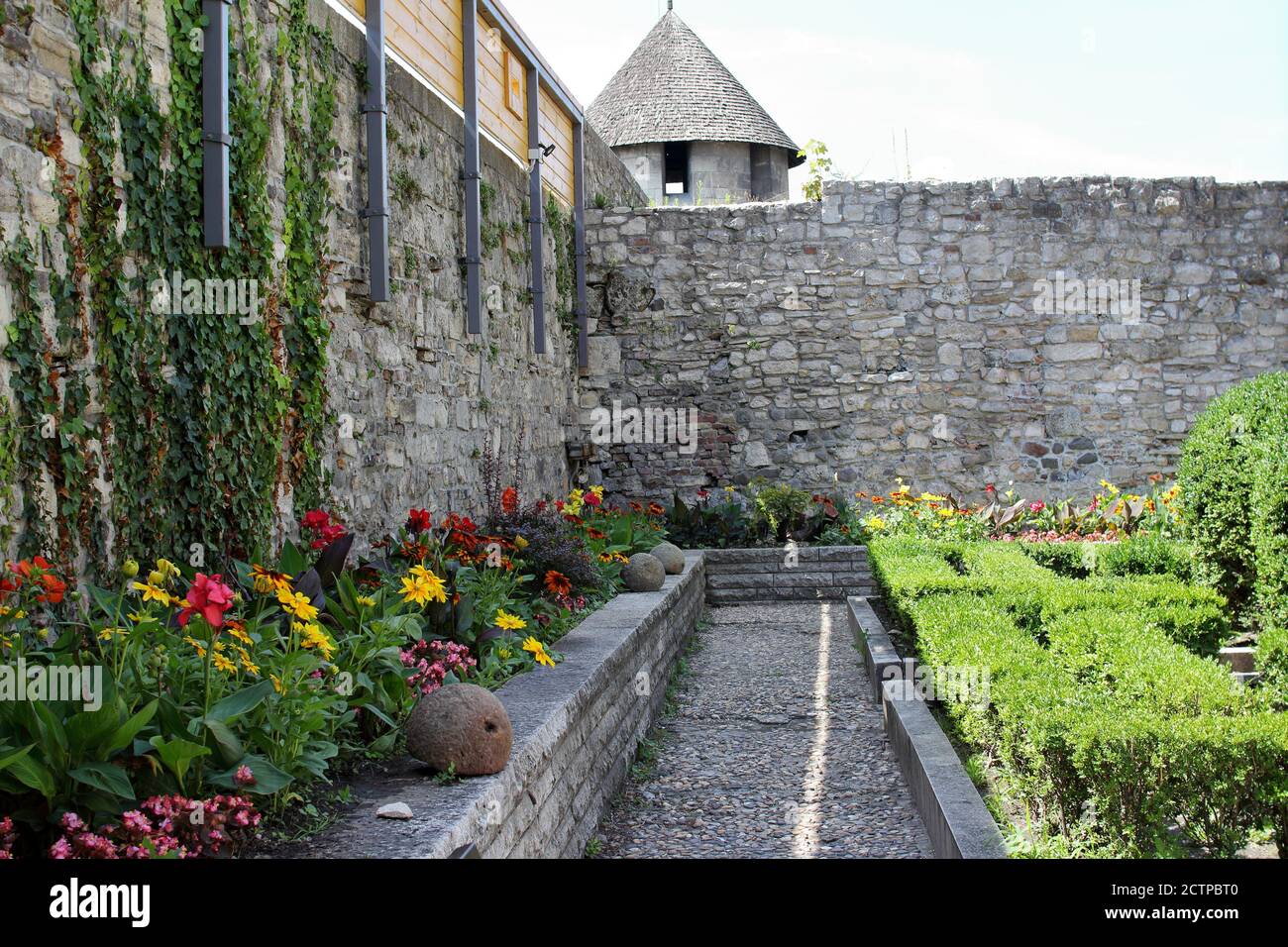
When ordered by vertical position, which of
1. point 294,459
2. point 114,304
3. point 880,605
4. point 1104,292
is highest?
point 1104,292

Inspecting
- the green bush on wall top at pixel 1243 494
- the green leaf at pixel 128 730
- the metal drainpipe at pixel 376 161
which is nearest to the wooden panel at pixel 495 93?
→ the metal drainpipe at pixel 376 161

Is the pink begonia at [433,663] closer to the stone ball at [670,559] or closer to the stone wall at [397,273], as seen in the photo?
the stone wall at [397,273]

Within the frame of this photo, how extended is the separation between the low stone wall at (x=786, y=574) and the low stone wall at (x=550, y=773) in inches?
129

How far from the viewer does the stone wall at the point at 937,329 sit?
34.9 feet

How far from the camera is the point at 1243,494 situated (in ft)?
18.5

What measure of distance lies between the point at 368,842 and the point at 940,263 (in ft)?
A: 30.5

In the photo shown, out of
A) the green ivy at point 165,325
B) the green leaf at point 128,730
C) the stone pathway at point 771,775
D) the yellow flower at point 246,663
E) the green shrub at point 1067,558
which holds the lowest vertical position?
the stone pathway at point 771,775

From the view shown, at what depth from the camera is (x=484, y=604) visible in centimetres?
499

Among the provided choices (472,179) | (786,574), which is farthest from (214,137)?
(786,574)

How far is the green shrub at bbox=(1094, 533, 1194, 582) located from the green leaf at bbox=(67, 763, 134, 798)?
19.5ft

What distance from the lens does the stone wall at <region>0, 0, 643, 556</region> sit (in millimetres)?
3350
